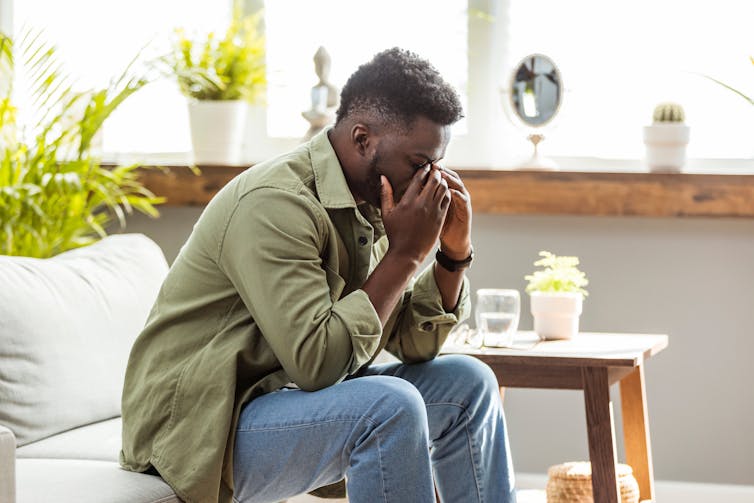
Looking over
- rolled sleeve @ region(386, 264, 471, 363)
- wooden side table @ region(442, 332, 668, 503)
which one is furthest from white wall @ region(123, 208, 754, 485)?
rolled sleeve @ region(386, 264, 471, 363)

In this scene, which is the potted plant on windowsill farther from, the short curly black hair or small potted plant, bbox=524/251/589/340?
the short curly black hair

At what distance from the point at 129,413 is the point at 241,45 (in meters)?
1.61

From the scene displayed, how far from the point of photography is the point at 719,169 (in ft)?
9.80

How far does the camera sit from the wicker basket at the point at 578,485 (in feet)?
8.02

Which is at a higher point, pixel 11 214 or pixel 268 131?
pixel 268 131

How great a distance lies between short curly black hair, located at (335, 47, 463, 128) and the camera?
1.72m

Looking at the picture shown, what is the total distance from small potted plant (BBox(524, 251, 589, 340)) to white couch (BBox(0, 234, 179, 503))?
0.89 metres

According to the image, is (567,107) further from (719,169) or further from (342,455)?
(342,455)

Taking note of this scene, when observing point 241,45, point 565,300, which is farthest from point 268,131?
point 565,300

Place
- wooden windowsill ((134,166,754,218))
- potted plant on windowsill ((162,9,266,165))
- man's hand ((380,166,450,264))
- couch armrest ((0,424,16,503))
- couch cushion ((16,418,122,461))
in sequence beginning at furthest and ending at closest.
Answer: potted plant on windowsill ((162,9,266,165))
wooden windowsill ((134,166,754,218))
couch cushion ((16,418,122,461))
man's hand ((380,166,450,264))
couch armrest ((0,424,16,503))

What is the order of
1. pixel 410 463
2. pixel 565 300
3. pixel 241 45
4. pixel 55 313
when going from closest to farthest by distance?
pixel 410 463 < pixel 55 313 < pixel 565 300 < pixel 241 45

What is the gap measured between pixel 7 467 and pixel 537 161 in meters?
1.85

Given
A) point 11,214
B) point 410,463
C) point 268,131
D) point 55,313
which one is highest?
point 268,131

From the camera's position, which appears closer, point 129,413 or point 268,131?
point 129,413
